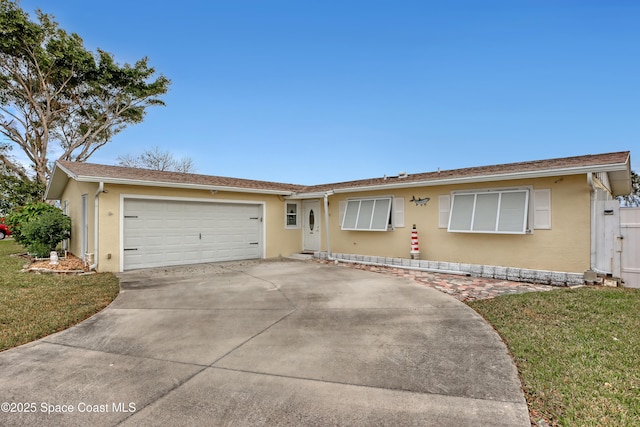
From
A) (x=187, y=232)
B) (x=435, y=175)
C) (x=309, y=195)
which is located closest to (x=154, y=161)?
(x=187, y=232)

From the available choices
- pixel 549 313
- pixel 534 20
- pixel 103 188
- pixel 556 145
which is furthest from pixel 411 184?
pixel 556 145

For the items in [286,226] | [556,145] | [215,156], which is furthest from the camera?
[215,156]

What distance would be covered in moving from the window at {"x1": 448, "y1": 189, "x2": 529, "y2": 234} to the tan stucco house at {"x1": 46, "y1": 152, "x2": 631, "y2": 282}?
1.0 inches

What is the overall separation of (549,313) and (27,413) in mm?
6376

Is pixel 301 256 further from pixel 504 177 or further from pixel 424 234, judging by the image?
pixel 504 177

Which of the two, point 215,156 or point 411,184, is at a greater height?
point 215,156

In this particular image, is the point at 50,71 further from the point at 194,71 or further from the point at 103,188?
the point at 103,188

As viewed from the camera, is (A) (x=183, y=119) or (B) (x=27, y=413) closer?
(B) (x=27, y=413)

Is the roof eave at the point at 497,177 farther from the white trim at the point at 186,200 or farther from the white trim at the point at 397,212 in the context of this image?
the white trim at the point at 186,200

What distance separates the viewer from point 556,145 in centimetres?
1764

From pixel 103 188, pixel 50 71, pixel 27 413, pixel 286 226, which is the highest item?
pixel 50 71

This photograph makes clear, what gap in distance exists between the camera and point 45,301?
5.79 meters

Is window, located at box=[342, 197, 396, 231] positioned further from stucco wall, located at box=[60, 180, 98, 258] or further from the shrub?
the shrub

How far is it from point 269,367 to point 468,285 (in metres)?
5.57
